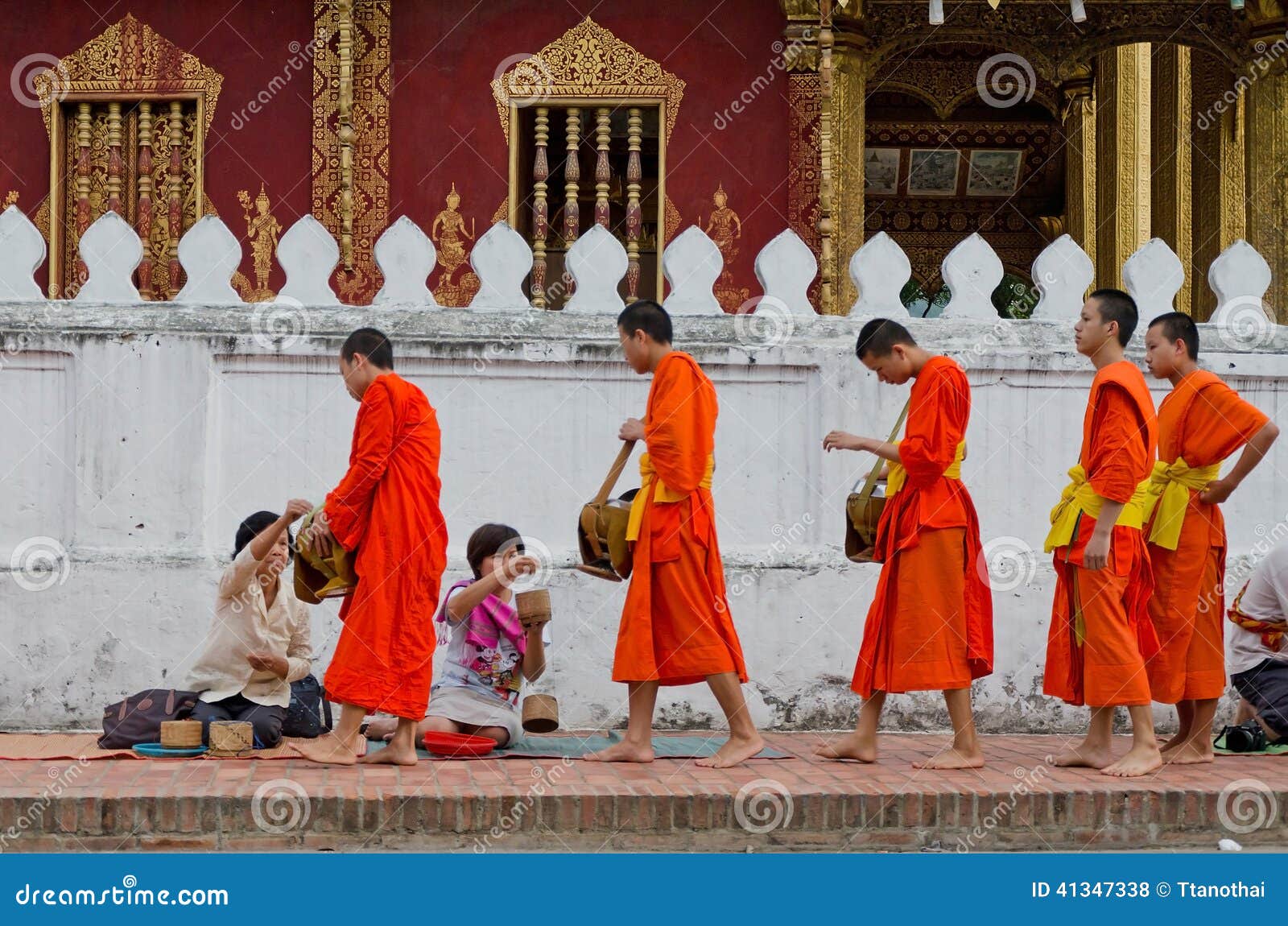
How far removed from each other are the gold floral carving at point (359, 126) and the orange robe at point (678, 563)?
5237 millimetres

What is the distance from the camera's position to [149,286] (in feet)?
35.1

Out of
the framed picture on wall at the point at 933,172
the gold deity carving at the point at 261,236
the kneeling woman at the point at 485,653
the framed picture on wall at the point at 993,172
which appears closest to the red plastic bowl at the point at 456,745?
the kneeling woman at the point at 485,653

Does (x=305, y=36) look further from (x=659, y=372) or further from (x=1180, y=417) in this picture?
(x=1180, y=417)

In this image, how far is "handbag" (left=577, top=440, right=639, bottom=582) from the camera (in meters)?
5.82

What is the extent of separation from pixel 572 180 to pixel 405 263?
334 centimetres

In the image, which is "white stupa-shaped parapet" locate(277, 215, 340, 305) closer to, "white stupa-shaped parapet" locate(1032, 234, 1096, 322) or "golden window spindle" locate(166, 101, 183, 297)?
"white stupa-shaped parapet" locate(1032, 234, 1096, 322)

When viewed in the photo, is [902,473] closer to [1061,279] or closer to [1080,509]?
[1080,509]

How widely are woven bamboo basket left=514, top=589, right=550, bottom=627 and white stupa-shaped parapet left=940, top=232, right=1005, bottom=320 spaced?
224 cm

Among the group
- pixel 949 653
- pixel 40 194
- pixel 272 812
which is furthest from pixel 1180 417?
pixel 40 194

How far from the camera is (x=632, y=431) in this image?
5.62 m

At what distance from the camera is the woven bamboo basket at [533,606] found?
6039 mm

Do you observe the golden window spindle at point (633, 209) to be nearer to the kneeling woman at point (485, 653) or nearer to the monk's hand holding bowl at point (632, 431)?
the kneeling woman at point (485, 653)

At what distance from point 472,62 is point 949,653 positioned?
20.7 feet

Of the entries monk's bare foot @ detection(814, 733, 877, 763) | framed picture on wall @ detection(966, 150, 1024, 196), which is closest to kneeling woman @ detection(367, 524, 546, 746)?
monk's bare foot @ detection(814, 733, 877, 763)
